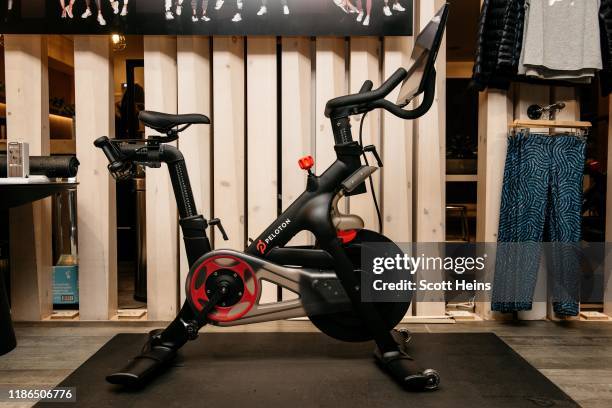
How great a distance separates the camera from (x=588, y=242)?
302 cm

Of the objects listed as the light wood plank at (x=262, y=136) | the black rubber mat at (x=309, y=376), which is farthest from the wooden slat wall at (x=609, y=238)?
the light wood plank at (x=262, y=136)

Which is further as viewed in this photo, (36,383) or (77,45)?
(77,45)

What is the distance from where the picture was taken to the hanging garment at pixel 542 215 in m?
2.57

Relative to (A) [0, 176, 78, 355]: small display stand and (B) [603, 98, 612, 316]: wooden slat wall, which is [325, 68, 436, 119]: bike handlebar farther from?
(B) [603, 98, 612, 316]: wooden slat wall

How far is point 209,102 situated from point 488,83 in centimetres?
157

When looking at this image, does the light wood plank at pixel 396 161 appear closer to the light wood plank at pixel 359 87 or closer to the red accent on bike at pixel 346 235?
the light wood plank at pixel 359 87

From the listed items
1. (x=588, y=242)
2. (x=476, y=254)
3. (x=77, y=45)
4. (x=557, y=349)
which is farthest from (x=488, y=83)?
(x=77, y=45)

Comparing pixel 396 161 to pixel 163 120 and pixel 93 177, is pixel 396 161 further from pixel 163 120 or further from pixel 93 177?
pixel 93 177

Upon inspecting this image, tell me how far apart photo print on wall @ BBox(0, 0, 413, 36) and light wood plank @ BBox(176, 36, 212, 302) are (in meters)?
0.16

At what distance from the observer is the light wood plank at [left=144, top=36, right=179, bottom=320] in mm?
2725

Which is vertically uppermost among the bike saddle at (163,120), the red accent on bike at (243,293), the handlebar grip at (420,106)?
the handlebar grip at (420,106)

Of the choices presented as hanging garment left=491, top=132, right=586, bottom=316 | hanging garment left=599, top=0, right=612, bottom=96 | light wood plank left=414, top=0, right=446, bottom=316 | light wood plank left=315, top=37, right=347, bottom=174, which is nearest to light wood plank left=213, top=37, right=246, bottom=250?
light wood plank left=315, top=37, right=347, bottom=174

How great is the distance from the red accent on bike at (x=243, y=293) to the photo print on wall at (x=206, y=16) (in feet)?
4.17

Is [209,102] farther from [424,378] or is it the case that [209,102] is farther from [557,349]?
[557,349]
